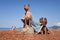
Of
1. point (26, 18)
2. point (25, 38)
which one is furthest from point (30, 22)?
point (25, 38)

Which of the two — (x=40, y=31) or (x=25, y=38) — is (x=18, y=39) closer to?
(x=25, y=38)

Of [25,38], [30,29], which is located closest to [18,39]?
[25,38]

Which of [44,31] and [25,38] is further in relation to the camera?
[44,31]

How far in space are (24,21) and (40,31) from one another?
1863mm

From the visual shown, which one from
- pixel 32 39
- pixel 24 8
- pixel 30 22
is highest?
pixel 24 8

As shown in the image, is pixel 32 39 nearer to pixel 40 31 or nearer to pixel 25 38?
pixel 25 38

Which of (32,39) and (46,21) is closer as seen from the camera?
(32,39)

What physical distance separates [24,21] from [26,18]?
426 millimetres

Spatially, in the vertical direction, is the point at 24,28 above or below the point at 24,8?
below

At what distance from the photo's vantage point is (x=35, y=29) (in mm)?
20047

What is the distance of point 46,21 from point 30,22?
1.60 metres

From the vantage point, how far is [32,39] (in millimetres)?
16250

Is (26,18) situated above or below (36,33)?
above

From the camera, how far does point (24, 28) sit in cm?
1969
